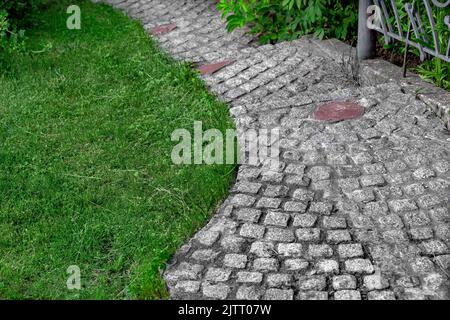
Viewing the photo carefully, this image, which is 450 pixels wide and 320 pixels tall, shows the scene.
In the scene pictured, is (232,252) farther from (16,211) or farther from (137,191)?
(16,211)

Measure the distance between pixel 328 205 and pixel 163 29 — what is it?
3668 mm

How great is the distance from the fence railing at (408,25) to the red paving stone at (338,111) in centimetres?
63

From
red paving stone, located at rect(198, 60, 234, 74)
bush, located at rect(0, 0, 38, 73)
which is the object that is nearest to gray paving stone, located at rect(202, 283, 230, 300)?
red paving stone, located at rect(198, 60, 234, 74)

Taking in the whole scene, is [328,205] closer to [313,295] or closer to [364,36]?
[313,295]

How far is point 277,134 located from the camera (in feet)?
15.8

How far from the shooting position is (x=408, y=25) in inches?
202

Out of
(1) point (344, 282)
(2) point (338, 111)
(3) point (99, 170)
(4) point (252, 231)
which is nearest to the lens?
(1) point (344, 282)

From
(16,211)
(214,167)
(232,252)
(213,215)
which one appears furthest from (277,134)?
(16,211)

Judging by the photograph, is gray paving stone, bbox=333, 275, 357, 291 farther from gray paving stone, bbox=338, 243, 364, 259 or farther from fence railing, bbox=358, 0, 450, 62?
fence railing, bbox=358, 0, 450, 62

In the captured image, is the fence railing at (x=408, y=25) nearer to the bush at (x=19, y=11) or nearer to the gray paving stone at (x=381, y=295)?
the gray paving stone at (x=381, y=295)

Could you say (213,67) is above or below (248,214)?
above

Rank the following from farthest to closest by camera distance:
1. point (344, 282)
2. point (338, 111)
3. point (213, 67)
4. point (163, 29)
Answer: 1. point (163, 29)
2. point (213, 67)
3. point (338, 111)
4. point (344, 282)
